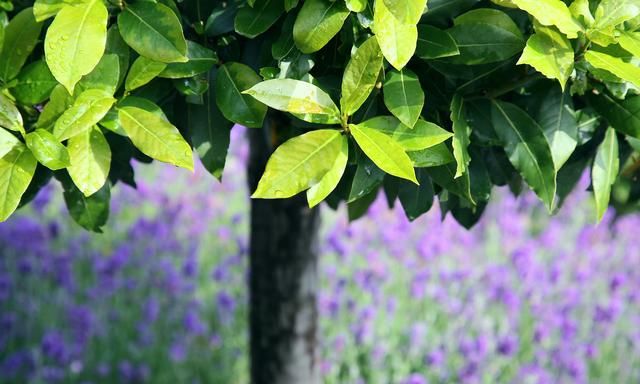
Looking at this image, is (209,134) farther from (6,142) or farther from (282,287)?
(282,287)

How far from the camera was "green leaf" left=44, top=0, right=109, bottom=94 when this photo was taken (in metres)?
0.83

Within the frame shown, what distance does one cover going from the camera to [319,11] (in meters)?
0.87

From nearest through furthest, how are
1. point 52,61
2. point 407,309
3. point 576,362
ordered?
point 52,61, point 576,362, point 407,309

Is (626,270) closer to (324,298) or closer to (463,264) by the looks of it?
(463,264)

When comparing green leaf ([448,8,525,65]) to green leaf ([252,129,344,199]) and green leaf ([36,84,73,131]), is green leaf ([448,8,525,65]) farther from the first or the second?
green leaf ([36,84,73,131])

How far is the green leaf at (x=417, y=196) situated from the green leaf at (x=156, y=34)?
428mm

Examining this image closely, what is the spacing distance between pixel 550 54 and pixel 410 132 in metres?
0.18

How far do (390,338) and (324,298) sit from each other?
1.10ft

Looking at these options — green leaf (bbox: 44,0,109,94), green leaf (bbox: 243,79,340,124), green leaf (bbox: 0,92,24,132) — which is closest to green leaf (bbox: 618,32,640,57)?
green leaf (bbox: 243,79,340,124)

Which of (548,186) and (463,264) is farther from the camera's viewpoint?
(463,264)

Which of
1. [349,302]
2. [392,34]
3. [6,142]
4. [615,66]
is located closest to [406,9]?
[392,34]

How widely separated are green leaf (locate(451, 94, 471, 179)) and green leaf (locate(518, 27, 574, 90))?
0.44 feet

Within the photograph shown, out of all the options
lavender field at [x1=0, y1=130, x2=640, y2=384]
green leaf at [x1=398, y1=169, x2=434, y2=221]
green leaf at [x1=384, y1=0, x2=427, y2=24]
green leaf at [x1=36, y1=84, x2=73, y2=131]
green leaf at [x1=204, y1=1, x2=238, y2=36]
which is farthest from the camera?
lavender field at [x1=0, y1=130, x2=640, y2=384]

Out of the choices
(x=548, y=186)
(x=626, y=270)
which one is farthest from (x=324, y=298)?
(x=548, y=186)
